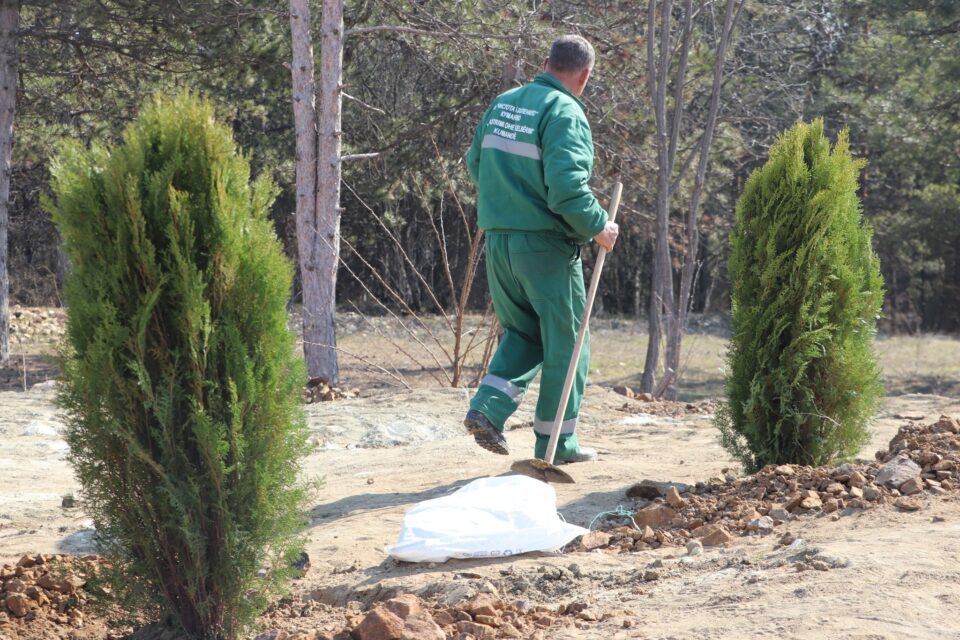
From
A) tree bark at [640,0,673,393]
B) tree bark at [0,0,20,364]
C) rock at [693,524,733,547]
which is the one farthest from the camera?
tree bark at [0,0,20,364]

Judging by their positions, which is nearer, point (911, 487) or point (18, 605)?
point (18, 605)

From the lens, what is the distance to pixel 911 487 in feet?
15.3

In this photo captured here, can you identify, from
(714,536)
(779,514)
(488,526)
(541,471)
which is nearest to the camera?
(488,526)

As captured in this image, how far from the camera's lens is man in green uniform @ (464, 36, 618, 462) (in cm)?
520

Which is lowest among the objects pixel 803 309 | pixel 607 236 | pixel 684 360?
pixel 684 360

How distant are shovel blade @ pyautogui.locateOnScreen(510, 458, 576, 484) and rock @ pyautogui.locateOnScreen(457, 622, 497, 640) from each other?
2.00 metres

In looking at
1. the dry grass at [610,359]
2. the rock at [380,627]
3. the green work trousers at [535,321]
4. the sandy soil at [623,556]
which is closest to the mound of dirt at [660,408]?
the sandy soil at [623,556]

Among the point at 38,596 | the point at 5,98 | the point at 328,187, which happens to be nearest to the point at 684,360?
the point at 328,187

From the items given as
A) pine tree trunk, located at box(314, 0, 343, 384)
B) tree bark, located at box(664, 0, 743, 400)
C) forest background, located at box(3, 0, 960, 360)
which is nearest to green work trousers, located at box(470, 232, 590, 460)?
forest background, located at box(3, 0, 960, 360)

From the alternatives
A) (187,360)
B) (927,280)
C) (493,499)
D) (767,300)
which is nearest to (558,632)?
(493,499)

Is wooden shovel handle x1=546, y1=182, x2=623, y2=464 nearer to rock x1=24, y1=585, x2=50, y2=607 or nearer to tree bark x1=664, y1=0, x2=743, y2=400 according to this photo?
rock x1=24, y1=585, x2=50, y2=607

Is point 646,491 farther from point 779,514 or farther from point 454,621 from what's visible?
point 454,621

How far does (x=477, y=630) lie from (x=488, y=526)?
88cm

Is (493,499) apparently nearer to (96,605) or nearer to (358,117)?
(96,605)
